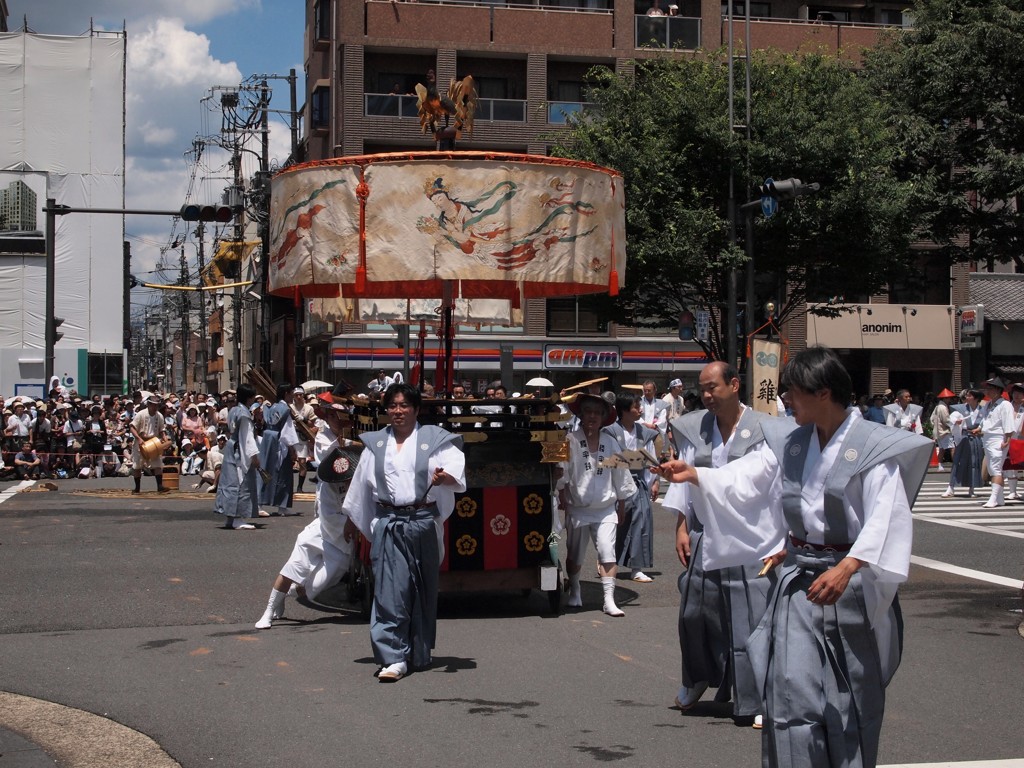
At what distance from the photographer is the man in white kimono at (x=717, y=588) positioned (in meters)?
6.27

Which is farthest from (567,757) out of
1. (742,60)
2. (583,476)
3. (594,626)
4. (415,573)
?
(742,60)

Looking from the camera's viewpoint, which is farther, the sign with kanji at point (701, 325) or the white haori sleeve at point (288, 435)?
the sign with kanji at point (701, 325)

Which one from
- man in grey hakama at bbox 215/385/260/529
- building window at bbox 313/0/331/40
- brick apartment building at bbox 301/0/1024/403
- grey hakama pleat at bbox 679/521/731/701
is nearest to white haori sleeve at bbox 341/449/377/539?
grey hakama pleat at bbox 679/521/731/701

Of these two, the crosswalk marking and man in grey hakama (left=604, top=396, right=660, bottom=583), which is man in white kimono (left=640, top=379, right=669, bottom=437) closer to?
the crosswalk marking

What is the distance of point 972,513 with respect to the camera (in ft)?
57.2

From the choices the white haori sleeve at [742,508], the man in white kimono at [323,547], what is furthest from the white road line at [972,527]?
the white haori sleeve at [742,508]

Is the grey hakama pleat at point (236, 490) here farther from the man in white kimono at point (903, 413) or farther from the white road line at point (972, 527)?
the man in white kimono at point (903, 413)

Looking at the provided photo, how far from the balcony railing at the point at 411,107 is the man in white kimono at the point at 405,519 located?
31926mm

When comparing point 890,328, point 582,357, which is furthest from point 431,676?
point 890,328

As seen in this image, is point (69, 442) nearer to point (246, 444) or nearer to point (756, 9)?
point (246, 444)

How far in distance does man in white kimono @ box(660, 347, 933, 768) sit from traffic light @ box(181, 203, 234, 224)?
19.3 metres

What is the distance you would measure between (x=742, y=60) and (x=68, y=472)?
1855 centimetres

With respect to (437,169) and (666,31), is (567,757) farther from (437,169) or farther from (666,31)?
(666,31)

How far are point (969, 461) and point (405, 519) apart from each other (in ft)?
50.7
